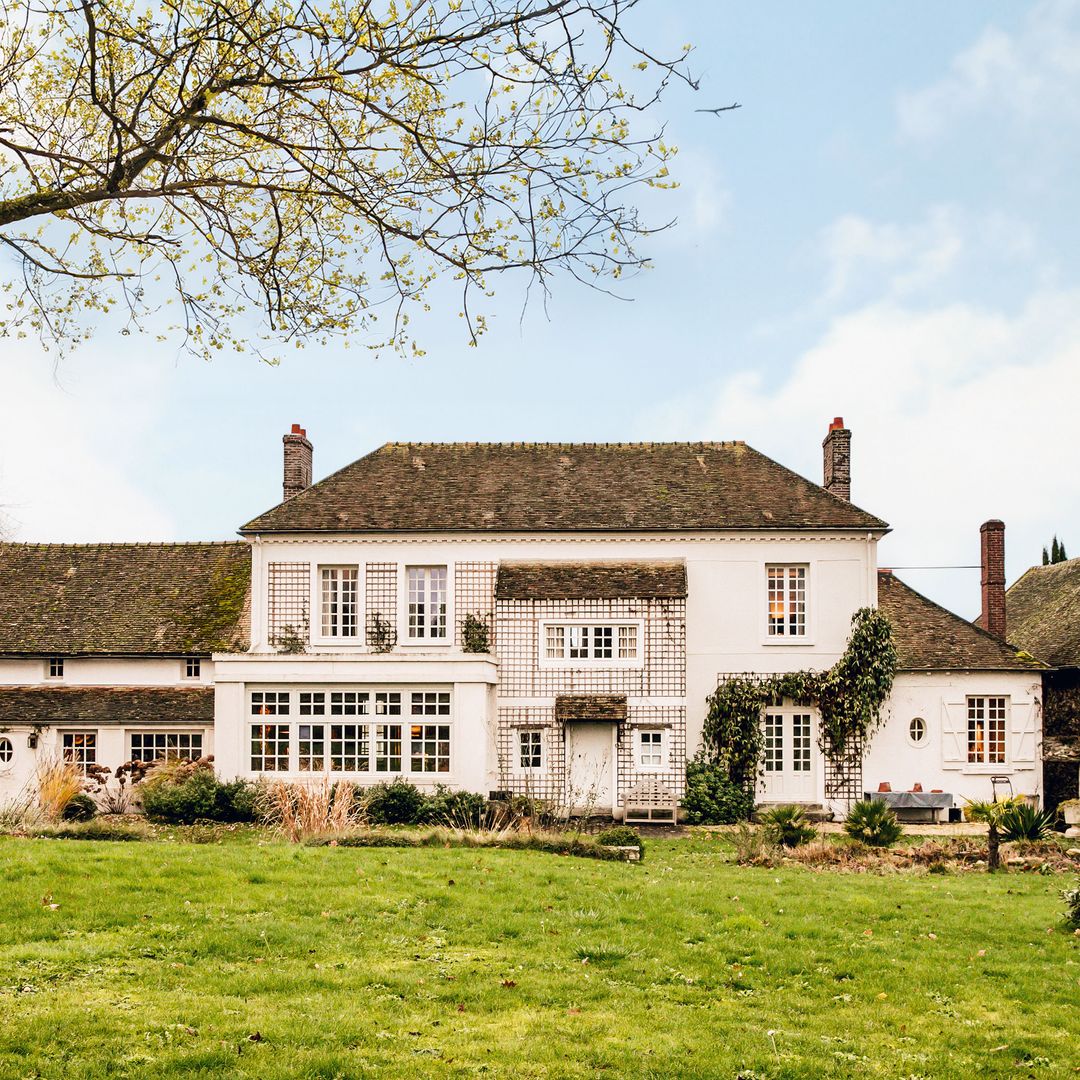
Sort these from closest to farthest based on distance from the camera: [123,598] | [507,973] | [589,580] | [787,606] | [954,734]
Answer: [507,973], [589,580], [954,734], [787,606], [123,598]

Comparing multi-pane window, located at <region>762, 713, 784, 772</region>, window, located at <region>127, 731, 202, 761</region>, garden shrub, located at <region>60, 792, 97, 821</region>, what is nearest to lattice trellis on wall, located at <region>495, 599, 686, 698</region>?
multi-pane window, located at <region>762, 713, 784, 772</region>

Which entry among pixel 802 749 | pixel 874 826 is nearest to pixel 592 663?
pixel 802 749

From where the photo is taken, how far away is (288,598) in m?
28.8

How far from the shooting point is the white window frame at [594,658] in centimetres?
2752

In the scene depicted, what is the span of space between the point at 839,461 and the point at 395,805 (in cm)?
1453

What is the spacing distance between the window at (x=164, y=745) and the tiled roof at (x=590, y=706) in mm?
8634

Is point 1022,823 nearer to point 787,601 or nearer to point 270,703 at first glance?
point 787,601

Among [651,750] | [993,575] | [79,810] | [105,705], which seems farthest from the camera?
[993,575]

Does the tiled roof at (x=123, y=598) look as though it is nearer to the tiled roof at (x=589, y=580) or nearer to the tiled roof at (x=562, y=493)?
the tiled roof at (x=562, y=493)

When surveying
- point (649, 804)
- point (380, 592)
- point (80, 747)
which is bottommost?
point (649, 804)

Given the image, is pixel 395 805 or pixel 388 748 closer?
pixel 395 805

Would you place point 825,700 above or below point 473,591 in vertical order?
below

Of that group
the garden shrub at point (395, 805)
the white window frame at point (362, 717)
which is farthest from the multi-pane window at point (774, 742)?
the garden shrub at point (395, 805)

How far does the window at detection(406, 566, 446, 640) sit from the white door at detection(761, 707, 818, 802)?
8.27 m
